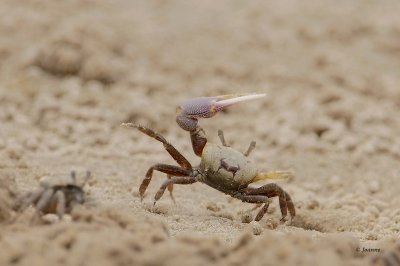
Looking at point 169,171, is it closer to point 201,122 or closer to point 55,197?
point 55,197

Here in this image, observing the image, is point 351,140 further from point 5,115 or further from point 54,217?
point 54,217

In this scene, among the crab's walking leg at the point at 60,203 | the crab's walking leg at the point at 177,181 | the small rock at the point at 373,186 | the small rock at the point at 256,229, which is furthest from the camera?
the small rock at the point at 373,186

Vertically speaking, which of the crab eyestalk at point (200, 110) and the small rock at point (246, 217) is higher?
the crab eyestalk at point (200, 110)

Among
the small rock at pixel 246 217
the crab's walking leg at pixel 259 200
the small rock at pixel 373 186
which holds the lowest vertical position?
the small rock at pixel 373 186

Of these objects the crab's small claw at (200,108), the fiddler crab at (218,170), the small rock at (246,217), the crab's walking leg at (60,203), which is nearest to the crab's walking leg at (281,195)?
the fiddler crab at (218,170)

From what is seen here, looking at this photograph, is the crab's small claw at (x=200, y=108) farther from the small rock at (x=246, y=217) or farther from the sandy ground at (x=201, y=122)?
the small rock at (x=246, y=217)

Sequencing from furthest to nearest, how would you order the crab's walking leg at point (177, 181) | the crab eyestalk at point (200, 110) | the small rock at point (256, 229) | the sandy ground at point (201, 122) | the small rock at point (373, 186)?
the small rock at point (373, 186)
the crab eyestalk at point (200, 110)
the crab's walking leg at point (177, 181)
the small rock at point (256, 229)
the sandy ground at point (201, 122)

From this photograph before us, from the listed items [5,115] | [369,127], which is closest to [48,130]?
[5,115]

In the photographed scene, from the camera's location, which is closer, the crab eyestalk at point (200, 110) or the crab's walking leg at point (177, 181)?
the crab's walking leg at point (177, 181)
